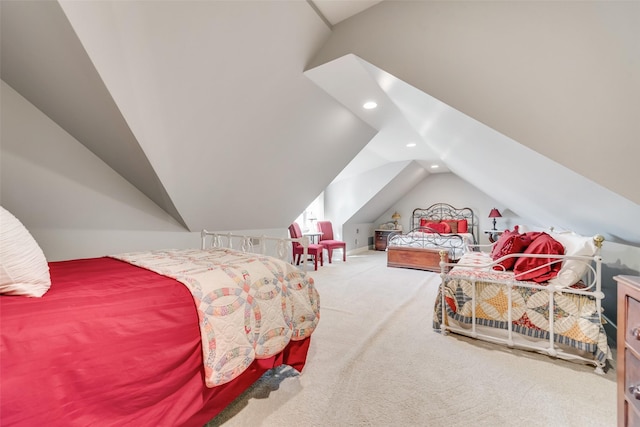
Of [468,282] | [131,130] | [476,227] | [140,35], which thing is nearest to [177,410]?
[131,130]

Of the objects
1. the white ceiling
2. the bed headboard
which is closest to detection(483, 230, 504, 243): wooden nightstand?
the bed headboard

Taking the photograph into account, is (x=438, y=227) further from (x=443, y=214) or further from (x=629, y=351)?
(x=629, y=351)

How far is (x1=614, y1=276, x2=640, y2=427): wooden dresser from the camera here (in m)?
0.87

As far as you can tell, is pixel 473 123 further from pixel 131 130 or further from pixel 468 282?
pixel 131 130

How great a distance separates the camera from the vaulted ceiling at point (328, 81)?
54.4 inches

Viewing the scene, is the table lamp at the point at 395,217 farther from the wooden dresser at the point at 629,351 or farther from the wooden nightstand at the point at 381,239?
the wooden dresser at the point at 629,351

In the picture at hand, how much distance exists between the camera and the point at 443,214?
7410 mm

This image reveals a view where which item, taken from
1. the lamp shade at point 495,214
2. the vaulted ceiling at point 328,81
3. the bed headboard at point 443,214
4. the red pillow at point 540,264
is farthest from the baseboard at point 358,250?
the red pillow at point 540,264

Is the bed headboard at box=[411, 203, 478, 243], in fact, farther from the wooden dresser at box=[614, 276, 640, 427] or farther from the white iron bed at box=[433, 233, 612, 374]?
the wooden dresser at box=[614, 276, 640, 427]

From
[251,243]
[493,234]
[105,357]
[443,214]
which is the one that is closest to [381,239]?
[443,214]

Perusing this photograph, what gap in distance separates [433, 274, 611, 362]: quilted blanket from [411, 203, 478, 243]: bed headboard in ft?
17.2

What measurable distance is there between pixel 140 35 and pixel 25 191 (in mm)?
1660

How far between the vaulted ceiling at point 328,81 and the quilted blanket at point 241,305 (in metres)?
1.15

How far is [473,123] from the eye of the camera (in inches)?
73.2
